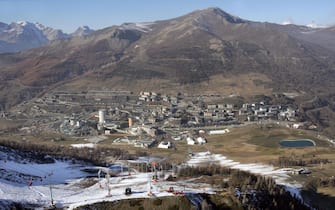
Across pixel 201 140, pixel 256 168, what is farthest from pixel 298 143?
pixel 256 168

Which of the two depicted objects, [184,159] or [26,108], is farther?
[26,108]

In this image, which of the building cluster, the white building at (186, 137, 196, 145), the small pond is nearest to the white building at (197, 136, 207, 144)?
the building cluster

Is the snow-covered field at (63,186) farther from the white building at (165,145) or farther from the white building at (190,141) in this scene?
the white building at (190,141)

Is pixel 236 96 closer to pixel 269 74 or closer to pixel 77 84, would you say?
pixel 269 74

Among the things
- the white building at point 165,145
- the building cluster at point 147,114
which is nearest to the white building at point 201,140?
the building cluster at point 147,114

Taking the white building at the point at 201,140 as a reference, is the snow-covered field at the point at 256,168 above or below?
below

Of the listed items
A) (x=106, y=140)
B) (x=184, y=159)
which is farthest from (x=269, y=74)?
(x=184, y=159)

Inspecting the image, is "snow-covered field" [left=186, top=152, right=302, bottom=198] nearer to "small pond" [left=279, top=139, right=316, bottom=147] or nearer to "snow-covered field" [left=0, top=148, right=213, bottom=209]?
"small pond" [left=279, top=139, right=316, bottom=147]
